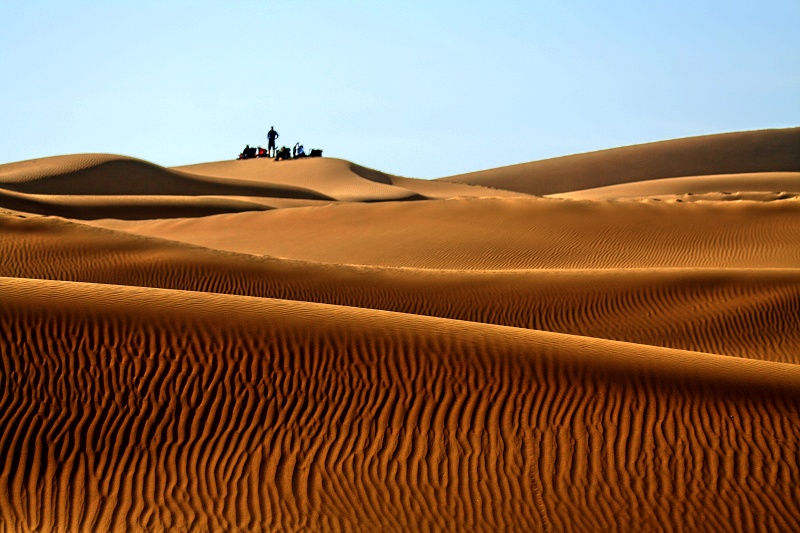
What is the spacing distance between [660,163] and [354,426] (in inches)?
3480

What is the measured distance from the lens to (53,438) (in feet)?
25.8

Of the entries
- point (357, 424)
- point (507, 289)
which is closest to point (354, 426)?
point (357, 424)

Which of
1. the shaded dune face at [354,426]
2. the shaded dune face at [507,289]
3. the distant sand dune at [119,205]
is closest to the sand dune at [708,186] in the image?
the distant sand dune at [119,205]

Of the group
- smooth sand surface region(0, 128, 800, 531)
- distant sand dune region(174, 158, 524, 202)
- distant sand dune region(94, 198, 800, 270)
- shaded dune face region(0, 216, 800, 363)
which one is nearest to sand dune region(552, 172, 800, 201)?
distant sand dune region(174, 158, 524, 202)

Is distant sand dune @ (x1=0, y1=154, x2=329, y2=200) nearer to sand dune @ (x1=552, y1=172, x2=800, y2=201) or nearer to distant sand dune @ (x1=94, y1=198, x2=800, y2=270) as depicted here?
distant sand dune @ (x1=94, y1=198, x2=800, y2=270)

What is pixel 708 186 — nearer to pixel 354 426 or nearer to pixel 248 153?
pixel 248 153

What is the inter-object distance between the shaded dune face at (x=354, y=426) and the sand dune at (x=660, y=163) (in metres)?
80.8

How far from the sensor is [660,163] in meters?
92.6

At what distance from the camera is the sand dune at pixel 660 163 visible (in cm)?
8912

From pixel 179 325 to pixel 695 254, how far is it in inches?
678

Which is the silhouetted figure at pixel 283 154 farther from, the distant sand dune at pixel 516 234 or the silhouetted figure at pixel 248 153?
the distant sand dune at pixel 516 234

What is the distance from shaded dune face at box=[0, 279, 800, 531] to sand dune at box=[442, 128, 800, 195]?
80781 millimetres

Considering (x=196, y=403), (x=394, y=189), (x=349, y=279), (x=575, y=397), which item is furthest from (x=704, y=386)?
(x=394, y=189)

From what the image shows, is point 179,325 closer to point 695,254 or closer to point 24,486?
point 24,486
